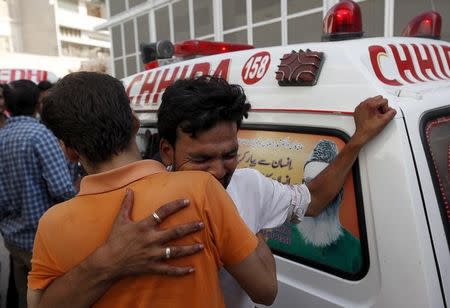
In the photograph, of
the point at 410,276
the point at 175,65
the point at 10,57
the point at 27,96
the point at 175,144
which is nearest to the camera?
the point at 410,276

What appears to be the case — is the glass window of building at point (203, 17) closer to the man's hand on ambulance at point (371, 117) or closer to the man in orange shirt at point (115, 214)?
the man's hand on ambulance at point (371, 117)

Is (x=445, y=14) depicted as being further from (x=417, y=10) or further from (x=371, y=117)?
(x=371, y=117)

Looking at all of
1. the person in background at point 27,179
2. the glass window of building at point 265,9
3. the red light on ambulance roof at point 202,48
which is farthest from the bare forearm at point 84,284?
the glass window of building at point 265,9

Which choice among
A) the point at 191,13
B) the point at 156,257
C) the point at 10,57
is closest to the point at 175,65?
the point at 156,257

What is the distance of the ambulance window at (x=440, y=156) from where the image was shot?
3.96ft

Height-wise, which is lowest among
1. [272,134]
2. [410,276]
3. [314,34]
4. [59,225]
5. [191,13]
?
[410,276]

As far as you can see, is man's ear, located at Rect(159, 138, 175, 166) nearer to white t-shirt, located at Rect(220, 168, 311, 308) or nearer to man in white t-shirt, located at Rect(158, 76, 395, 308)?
man in white t-shirt, located at Rect(158, 76, 395, 308)

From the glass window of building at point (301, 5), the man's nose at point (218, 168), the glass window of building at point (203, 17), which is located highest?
the glass window of building at point (203, 17)

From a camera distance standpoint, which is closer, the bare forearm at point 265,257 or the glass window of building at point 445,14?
the bare forearm at point 265,257

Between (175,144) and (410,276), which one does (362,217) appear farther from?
(175,144)

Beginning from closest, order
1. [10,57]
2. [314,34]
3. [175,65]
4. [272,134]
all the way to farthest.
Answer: [272,134], [175,65], [314,34], [10,57]

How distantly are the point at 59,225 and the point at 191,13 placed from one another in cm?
1073

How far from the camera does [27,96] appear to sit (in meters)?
2.77

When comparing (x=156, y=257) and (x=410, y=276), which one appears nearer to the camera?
(x=156, y=257)
